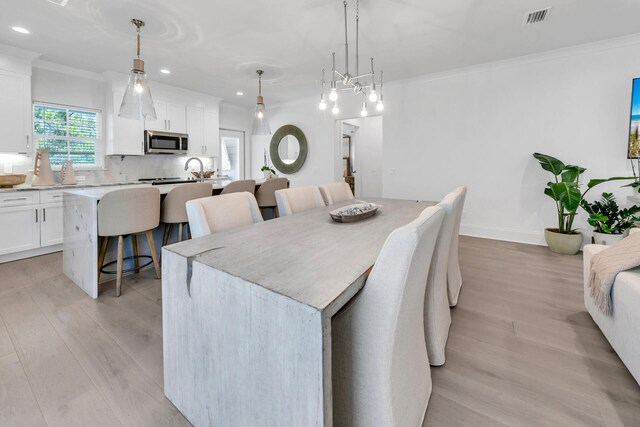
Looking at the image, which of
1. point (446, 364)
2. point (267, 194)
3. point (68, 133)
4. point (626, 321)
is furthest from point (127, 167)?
point (626, 321)

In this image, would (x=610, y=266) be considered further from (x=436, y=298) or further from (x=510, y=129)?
(x=510, y=129)

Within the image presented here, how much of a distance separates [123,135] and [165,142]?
61 cm

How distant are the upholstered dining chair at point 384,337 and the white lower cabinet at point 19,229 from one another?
14.1ft

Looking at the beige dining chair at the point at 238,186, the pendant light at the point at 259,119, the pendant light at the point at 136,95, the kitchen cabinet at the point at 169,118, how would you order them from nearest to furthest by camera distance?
the pendant light at the point at 136,95, the beige dining chair at the point at 238,186, the pendant light at the point at 259,119, the kitchen cabinet at the point at 169,118

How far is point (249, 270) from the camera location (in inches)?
41.2

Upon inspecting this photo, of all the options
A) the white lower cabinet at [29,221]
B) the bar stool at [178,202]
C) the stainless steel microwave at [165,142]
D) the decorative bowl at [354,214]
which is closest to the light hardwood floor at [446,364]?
the bar stool at [178,202]

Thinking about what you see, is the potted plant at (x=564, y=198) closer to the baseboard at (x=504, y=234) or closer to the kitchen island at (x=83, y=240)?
the baseboard at (x=504, y=234)

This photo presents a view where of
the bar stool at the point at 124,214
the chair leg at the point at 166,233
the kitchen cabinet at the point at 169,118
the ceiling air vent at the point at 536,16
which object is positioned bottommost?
the chair leg at the point at 166,233

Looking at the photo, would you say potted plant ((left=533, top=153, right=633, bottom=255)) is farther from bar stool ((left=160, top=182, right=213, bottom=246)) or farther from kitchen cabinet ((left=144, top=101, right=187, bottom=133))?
kitchen cabinet ((left=144, top=101, right=187, bottom=133))

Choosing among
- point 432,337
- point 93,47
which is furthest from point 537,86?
point 93,47

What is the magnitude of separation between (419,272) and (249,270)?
60 centimetres

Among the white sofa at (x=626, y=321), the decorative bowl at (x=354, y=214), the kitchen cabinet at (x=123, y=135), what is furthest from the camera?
the kitchen cabinet at (x=123, y=135)

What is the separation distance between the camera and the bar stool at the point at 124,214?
238cm

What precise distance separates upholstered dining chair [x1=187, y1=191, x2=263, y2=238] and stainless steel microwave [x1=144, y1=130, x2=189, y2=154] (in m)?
3.73
